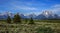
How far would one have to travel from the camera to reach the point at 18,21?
6662cm

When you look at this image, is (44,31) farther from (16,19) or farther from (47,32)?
(16,19)

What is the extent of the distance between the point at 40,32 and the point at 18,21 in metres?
41.1

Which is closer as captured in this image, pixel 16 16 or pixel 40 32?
pixel 40 32

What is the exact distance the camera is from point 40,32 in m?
25.9

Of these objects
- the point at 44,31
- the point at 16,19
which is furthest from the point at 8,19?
the point at 44,31

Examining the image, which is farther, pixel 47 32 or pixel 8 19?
pixel 8 19

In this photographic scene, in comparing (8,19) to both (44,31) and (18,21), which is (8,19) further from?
(44,31)

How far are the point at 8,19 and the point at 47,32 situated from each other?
40.7m

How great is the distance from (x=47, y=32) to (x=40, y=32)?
3.72 feet

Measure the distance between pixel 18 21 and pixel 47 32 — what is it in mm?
40748

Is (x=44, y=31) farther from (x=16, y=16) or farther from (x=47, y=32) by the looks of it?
(x=16, y=16)

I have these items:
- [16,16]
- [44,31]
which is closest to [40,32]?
[44,31]

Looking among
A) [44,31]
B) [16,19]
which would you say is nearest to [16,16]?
[16,19]

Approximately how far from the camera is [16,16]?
66.0m
